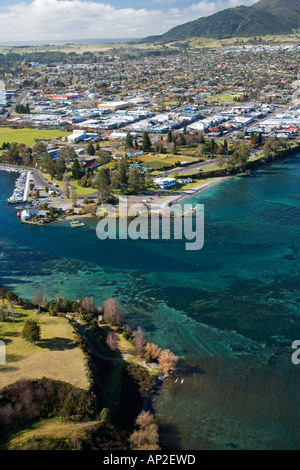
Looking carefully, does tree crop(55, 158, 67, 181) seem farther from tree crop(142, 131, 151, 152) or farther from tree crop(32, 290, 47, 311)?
tree crop(32, 290, 47, 311)

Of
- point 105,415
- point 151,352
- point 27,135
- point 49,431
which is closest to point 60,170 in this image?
point 27,135

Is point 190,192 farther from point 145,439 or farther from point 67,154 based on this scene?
point 145,439

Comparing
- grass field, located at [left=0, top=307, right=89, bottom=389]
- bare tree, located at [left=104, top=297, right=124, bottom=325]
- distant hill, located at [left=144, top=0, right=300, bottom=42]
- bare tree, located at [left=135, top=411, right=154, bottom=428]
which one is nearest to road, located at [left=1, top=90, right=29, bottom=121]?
bare tree, located at [left=104, top=297, right=124, bottom=325]

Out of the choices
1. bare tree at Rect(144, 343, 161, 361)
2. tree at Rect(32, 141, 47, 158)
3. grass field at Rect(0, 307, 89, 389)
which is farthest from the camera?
tree at Rect(32, 141, 47, 158)

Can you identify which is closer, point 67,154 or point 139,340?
point 139,340
